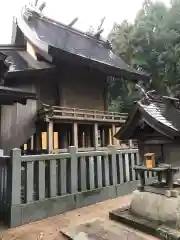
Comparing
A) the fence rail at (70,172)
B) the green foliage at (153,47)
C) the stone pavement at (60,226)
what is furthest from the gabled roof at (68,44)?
A: the stone pavement at (60,226)

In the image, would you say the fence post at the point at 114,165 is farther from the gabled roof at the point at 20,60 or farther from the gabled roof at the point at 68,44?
the gabled roof at the point at 20,60

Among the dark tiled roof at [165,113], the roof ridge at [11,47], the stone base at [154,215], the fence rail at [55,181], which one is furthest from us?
the roof ridge at [11,47]

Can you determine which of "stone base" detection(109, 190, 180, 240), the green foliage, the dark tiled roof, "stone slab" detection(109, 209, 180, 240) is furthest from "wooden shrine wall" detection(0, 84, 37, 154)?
the green foliage

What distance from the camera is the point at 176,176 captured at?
168 inches

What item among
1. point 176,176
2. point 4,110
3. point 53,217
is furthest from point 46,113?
point 176,176

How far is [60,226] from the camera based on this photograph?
4.67 m

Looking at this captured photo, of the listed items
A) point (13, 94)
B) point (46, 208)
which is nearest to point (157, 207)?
point (46, 208)

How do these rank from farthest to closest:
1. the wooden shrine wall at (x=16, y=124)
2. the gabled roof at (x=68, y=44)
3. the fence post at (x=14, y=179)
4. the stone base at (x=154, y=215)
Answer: the gabled roof at (x=68, y=44) < the wooden shrine wall at (x=16, y=124) < the fence post at (x=14, y=179) < the stone base at (x=154, y=215)

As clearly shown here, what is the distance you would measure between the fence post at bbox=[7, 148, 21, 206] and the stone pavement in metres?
0.62

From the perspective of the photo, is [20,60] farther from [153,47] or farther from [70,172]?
[153,47]

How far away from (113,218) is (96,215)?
2.11 ft

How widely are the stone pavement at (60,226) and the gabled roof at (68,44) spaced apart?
24.9 feet

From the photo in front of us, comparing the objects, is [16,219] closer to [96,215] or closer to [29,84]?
[96,215]

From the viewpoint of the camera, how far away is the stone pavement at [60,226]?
406 cm
